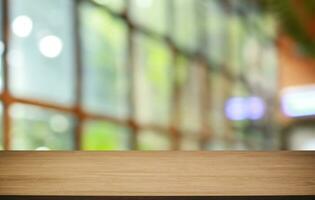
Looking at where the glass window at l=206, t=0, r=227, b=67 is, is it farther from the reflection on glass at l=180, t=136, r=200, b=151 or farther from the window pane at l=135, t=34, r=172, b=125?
the window pane at l=135, t=34, r=172, b=125

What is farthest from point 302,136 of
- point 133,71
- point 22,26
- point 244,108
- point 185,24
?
point 22,26

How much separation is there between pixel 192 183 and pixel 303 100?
437cm

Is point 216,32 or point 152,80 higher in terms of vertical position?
point 216,32

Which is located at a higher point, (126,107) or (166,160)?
(126,107)

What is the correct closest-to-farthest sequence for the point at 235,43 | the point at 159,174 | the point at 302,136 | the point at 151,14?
the point at 159,174, the point at 151,14, the point at 235,43, the point at 302,136

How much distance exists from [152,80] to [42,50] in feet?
2.59

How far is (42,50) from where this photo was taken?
130 cm

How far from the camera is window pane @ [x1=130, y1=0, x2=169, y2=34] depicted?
1.87 m

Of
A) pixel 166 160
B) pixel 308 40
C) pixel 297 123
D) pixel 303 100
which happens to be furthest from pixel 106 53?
pixel 303 100

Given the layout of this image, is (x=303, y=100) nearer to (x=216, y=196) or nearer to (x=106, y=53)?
(x=106, y=53)

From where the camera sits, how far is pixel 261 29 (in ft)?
13.6

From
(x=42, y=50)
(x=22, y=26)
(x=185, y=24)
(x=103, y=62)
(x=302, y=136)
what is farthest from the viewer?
(x=302, y=136)

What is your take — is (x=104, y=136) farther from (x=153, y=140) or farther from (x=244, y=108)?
(x=244, y=108)

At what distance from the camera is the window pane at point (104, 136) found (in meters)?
1.50
